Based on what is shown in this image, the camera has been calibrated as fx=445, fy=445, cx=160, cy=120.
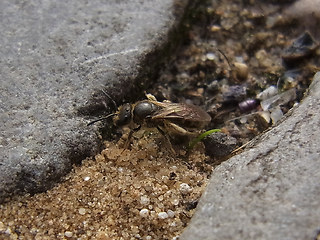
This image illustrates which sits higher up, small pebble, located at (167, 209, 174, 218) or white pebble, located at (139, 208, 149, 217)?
small pebble, located at (167, 209, 174, 218)

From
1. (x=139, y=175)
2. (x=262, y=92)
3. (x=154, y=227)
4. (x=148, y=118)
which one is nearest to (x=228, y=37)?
(x=262, y=92)

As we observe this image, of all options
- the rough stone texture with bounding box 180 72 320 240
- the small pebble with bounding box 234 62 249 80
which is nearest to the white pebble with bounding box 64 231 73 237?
the rough stone texture with bounding box 180 72 320 240

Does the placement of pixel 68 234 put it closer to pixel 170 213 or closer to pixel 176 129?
pixel 170 213

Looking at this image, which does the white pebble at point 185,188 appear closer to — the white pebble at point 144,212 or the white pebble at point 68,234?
the white pebble at point 144,212

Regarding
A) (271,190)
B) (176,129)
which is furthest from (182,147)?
(271,190)

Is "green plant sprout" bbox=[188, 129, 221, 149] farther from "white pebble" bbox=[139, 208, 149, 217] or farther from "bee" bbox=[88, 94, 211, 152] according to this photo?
"white pebble" bbox=[139, 208, 149, 217]

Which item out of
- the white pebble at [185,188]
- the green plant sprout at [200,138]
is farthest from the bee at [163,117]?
the white pebble at [185,188]
